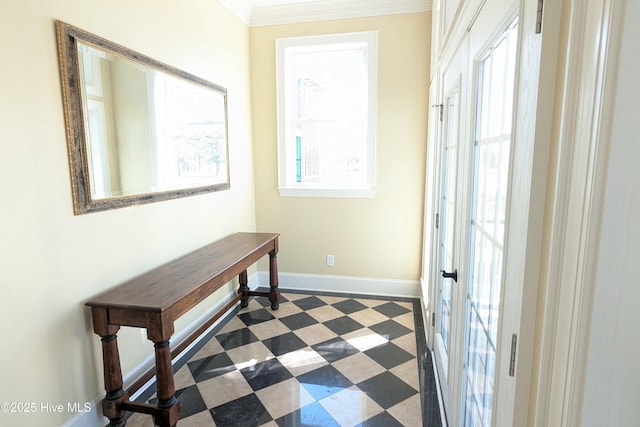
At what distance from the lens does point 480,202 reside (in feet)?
4.29

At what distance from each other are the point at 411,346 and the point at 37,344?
7.63 ft

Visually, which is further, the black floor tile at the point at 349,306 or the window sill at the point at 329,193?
the window sill at the point at 329,193

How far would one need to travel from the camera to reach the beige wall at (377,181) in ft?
10.9

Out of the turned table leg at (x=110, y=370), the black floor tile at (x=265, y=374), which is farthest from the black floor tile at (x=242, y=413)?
the turned table leg at (x=110, y=370)

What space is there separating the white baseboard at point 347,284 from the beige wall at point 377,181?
0.06 meters

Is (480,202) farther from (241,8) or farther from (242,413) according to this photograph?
(241,8)

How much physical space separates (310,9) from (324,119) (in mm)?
1042

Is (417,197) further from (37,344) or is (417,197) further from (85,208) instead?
(37,344)

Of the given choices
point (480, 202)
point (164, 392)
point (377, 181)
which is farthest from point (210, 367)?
point (377, 181)

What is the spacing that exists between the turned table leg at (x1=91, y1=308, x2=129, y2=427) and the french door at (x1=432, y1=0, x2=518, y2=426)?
1.68 m

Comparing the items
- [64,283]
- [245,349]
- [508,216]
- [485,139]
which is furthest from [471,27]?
[245,349]

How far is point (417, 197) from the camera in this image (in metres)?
3.49

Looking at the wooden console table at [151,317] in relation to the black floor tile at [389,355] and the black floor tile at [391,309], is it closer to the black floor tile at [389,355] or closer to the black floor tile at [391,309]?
the black floor tile at [389,355]

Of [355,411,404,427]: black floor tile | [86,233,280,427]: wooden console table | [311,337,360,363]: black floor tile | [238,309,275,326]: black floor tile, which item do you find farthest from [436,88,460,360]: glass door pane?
[238,309,275,326]: black floor tile
